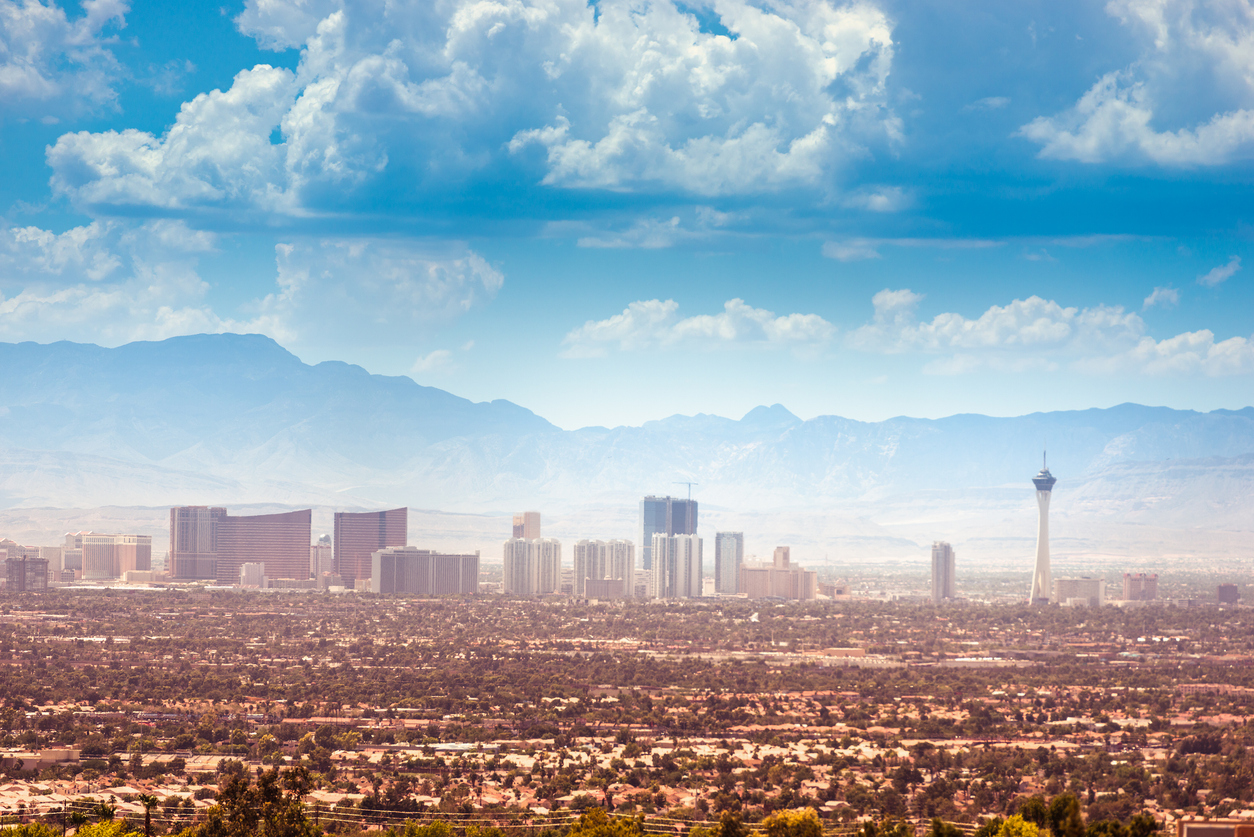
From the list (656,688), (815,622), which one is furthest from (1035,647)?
(656,688)

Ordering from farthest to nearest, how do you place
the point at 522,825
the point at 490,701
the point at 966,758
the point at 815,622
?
the point at 815,622
the point at 490,701
the point at 966,758
the point at 522,825

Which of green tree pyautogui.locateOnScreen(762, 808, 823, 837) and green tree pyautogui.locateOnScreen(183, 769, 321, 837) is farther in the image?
green tree pyautogui.locateOnScreen(183, 769, 321, 837)

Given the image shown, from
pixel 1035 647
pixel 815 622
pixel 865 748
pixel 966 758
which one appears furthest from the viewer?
pixel 815 622

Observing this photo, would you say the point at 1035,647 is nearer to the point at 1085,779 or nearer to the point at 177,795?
the point at 1085,779

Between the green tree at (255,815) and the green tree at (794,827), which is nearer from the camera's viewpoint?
the green tree at (794,827)

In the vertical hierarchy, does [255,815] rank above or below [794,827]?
below

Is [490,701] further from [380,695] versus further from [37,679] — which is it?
[37,679]

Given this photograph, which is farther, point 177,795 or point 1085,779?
point 1085,779

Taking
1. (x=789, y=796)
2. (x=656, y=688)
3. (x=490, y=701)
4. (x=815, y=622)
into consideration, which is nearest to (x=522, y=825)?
(x=789, y=796)

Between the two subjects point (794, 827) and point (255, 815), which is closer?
point (794, 827)
